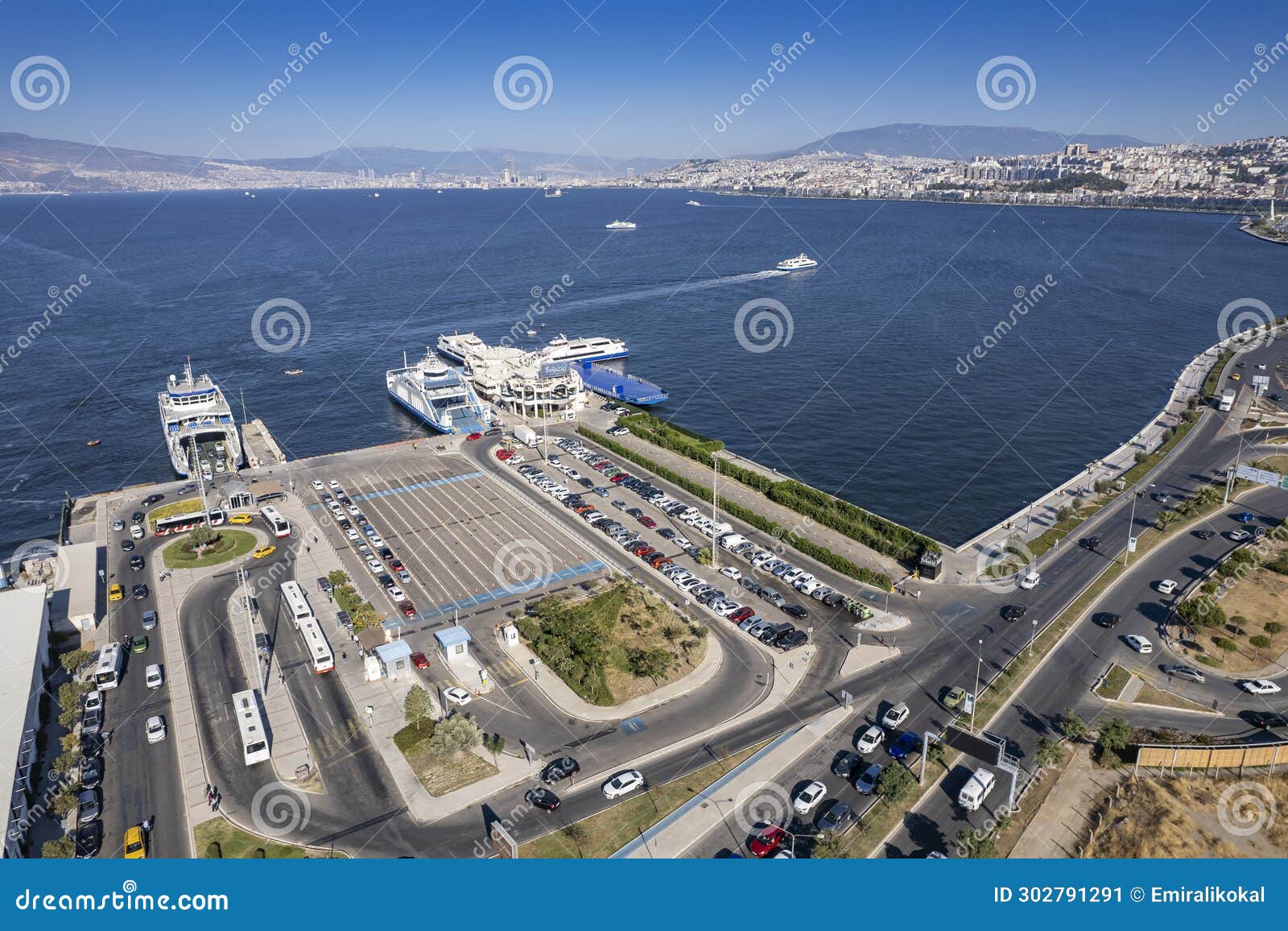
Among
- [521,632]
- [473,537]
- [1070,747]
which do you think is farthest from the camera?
[473,537]

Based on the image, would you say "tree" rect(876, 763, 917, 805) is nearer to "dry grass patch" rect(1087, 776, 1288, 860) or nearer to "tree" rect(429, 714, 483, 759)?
"dry grass patch" rect(1087, 776, 1288, 860)

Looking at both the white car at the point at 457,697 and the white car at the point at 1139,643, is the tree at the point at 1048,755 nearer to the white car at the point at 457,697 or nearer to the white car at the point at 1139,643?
the white car at the point at 1139,643

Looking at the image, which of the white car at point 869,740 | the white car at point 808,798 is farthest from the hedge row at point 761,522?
the white car at point 808,798

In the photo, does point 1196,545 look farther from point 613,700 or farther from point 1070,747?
point 613,700

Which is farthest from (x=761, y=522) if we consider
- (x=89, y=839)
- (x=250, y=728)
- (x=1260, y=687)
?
(x=89, y=839)

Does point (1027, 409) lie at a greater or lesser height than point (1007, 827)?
greater

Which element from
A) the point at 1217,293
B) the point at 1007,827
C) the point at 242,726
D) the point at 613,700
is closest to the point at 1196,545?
the point at 1007,827
